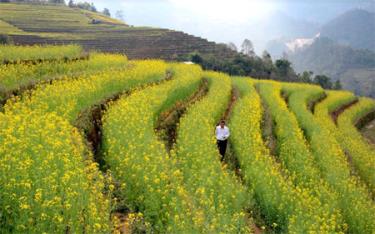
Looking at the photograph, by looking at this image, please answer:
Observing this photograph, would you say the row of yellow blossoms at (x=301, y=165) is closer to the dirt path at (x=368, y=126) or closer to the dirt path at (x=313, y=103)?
the dirt path at (x=313, y=103)

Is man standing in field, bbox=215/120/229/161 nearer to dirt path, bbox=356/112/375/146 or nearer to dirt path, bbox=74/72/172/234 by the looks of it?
dirt path, bbox=74/72/172/234

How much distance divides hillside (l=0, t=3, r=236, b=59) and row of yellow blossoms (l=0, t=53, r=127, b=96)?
40.3 metres

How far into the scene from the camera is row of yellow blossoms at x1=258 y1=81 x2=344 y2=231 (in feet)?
49.3

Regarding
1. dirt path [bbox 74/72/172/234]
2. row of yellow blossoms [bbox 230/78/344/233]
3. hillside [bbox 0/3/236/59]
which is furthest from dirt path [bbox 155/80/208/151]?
hillside [bbox 0/3/236/59]

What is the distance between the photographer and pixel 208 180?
12.4m

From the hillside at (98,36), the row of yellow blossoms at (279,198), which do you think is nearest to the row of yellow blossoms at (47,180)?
the row of yellow blossoms at (279,198)

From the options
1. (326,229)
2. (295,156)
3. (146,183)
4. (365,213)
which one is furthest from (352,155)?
(146,183)

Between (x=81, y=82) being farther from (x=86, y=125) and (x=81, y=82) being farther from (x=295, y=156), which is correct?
(x=295, y=156)

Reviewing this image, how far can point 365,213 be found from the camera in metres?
16.1

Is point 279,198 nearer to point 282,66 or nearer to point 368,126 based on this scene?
point 368,126

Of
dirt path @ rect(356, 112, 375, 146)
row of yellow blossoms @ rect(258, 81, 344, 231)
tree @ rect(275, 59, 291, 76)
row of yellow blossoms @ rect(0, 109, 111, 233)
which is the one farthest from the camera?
tree @ rect(275, 59, 291, 76)

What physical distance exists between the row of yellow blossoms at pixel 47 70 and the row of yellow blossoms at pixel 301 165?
380 inches

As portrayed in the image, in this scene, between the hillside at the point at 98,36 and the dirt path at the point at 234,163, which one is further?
the hillside at the point at 98,36

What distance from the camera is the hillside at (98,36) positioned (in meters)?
75.0
